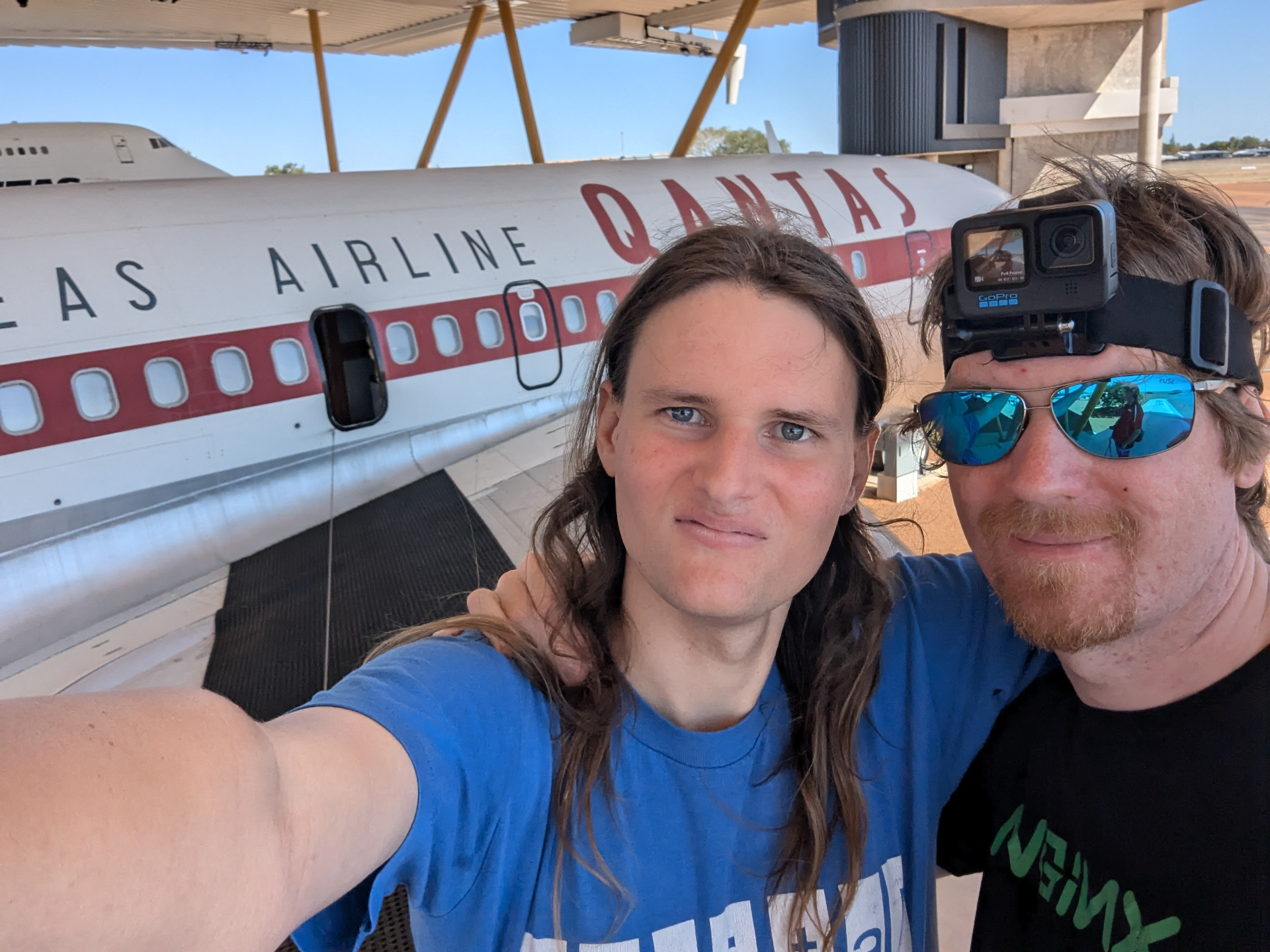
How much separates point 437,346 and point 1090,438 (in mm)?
6052

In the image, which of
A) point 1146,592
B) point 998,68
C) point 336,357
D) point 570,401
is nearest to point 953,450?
point 1146,592

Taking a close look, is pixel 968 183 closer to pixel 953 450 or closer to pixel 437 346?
pixel 437 346

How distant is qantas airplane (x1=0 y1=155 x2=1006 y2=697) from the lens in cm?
535

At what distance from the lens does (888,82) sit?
20.9 m

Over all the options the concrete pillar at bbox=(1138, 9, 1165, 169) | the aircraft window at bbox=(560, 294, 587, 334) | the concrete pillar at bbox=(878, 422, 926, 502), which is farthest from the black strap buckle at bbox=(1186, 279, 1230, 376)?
the concrete pillar at bbox=(1138, 9, 1165, 169)

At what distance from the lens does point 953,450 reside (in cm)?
192

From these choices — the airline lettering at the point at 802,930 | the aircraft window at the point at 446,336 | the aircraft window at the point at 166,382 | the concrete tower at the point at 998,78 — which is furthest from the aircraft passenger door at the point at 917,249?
the airline lettering at the point at 802,930

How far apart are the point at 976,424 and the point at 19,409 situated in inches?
222

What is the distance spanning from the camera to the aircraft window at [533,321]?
7.75 meters

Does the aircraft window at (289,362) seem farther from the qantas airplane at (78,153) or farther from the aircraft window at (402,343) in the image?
the qantas airplane at (78,153)

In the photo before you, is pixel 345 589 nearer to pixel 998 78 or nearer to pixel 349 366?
pixel 349 366

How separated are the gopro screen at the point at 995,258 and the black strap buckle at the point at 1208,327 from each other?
0.34 meters

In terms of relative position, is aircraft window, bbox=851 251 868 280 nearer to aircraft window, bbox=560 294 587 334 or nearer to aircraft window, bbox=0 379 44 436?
aircraft window, bbox=560 294 587 334

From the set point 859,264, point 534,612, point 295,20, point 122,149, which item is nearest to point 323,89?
point 295,20
